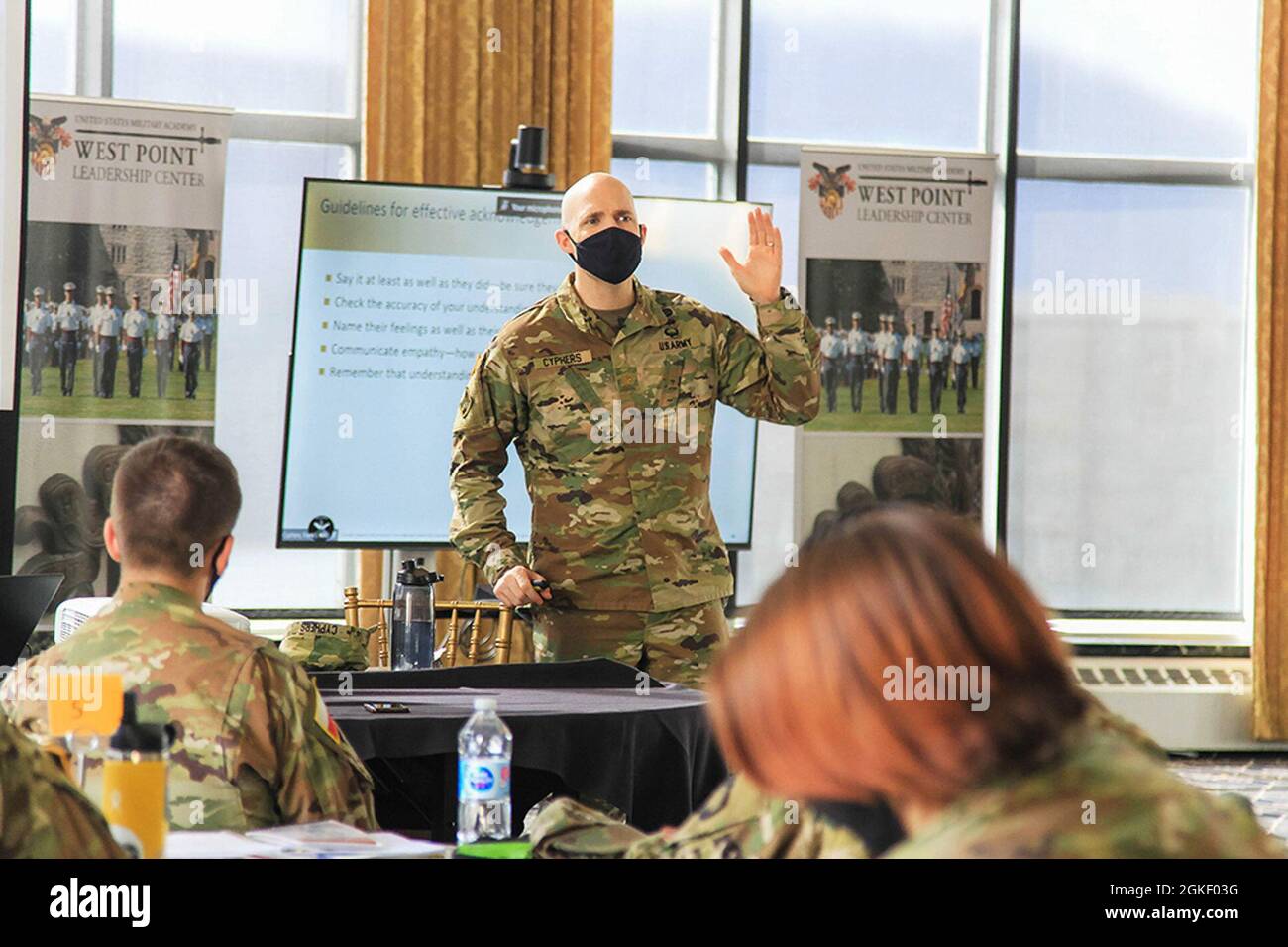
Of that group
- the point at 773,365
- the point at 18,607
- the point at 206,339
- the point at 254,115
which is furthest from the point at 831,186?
the point at 18,607

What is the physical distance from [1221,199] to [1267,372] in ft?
2.83

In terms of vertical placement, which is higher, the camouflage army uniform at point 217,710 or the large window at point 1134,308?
the large window at point 1134,308

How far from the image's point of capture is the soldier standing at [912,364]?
21.5 ft

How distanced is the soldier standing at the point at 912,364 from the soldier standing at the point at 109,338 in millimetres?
3272

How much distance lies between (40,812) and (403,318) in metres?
4.20

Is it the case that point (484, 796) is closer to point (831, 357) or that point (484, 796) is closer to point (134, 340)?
point (134, 340)

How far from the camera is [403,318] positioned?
213 inches

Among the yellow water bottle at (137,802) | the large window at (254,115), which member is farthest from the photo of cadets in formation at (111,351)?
the yellow water bottle at (137,802)

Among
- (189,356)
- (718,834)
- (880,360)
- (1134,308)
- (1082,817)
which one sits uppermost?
(1134,308)

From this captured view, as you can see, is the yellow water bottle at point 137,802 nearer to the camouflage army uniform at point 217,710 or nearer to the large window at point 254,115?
the camouflage army uniform at point 217,710

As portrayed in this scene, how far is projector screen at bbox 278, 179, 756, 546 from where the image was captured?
5.34 meters
